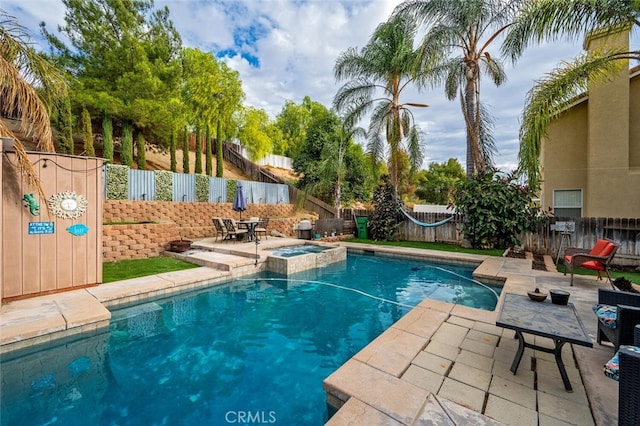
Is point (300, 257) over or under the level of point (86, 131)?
under

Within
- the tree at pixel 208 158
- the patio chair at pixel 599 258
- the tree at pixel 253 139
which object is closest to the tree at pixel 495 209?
the patio chair at pixel 599 258

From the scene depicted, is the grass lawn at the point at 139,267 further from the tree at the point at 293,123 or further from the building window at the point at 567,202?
the tree at the point at 293,123

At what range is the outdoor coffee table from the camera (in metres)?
2.21

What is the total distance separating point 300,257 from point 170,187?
774 centimetres

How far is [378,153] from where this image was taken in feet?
39.9

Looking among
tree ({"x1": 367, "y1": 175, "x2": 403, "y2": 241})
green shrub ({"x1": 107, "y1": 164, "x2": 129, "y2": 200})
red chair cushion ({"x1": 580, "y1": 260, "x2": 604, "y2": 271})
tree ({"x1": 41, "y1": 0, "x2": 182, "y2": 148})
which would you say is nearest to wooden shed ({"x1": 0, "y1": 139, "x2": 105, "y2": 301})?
green shrub ({"x1": 107, "y1": 164, "x2": 129, "y2": 200})

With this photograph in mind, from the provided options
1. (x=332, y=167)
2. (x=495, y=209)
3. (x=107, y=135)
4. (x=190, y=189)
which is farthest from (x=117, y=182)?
(x=495, y=209)

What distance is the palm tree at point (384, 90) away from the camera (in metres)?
10.7

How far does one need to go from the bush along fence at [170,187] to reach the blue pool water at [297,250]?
605 centimetres

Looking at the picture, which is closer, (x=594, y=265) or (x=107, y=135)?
(x=594, y=265)

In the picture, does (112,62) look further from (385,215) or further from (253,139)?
(385,215)

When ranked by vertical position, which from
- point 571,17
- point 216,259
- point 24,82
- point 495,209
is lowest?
point 216,259

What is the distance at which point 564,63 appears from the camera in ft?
21.0

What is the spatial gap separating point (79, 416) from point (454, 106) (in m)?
11.9
